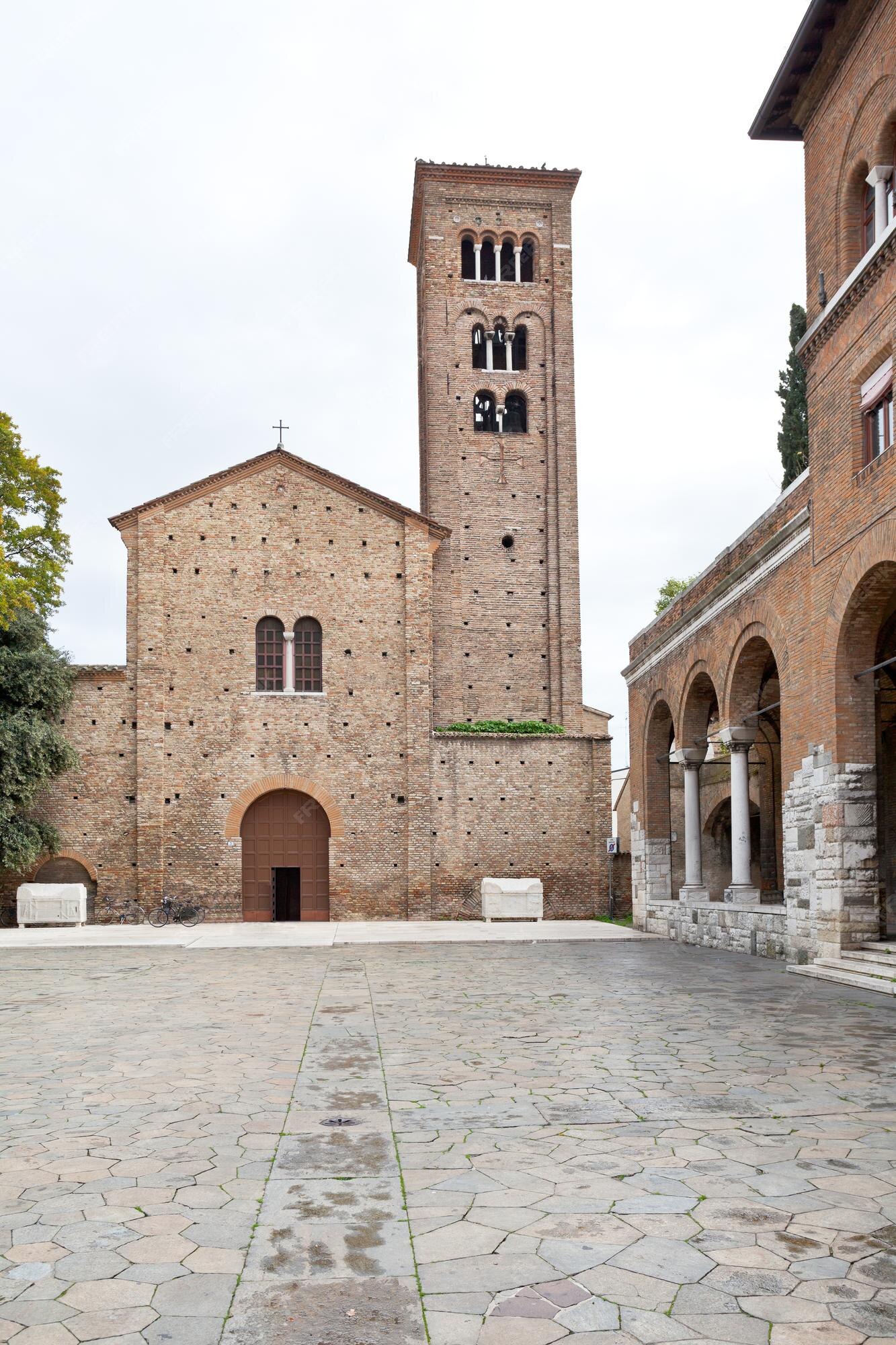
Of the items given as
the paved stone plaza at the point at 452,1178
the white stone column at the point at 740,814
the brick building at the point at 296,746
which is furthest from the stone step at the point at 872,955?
the brick building at the point at 296,746

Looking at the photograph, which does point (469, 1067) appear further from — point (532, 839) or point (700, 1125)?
point (532, 839)

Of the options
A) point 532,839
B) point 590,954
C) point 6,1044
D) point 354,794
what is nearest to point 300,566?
point 354,794

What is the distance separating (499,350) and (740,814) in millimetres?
20843

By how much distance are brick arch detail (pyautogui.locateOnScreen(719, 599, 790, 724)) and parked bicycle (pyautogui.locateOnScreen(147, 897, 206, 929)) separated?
13016 millimetres

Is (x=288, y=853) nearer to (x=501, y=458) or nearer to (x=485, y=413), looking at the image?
(x=501, y=458)

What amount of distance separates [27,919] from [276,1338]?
22.0 metres

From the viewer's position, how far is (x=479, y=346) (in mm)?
33938

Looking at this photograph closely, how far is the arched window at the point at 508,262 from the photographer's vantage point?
34375 mm

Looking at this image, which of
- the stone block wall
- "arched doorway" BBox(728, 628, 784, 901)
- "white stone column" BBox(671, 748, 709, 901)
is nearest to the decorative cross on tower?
"arched doorway" BBox(728, 628, 784, 901)

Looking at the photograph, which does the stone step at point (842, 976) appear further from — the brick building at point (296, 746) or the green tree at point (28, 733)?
the green tree at point (28, 733)

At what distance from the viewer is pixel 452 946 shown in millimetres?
18297

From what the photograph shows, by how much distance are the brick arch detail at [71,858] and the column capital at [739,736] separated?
14.5 meters

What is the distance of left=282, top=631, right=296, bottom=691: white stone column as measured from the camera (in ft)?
86.1

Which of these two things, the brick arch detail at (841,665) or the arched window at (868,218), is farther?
the arched window at (868,218)
